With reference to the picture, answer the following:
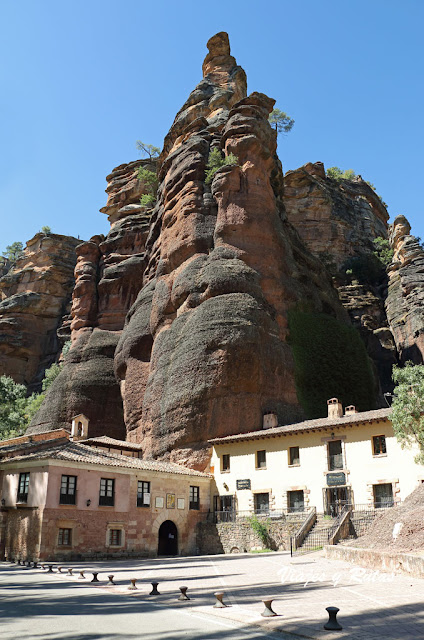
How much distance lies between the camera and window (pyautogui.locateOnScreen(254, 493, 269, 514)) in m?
36.7

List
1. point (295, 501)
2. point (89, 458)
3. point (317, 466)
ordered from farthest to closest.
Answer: point (295, 501) → point (317, 466) → point (89, 458)

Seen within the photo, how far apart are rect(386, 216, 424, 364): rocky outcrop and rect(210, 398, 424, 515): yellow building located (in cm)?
2642

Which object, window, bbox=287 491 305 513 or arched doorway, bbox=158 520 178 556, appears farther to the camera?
arched doorway, bbox=158 520 178 556

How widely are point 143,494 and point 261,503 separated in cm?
839

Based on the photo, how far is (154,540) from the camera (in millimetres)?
34219

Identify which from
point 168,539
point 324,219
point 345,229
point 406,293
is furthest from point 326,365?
point 345,229

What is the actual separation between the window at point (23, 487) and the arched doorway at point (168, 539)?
33.9ft

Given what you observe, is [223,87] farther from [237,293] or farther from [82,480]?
[82,480]

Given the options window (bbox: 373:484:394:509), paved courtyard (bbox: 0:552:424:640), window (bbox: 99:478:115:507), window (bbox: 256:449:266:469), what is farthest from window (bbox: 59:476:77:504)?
window (bbox: 373:484:394:509)

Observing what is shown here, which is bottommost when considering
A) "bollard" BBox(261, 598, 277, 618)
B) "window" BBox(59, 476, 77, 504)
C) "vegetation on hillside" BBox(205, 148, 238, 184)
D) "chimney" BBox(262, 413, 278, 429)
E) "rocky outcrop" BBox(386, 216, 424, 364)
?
"bollard" BBox(261, 598, 277, 618)

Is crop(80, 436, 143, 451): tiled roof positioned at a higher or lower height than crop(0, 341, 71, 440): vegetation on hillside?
lower

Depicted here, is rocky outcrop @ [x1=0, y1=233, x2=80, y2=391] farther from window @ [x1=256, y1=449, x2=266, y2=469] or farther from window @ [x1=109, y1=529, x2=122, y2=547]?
window @ [x1=109, y1=529, x2=122, y2=547]

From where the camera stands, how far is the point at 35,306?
288 ft

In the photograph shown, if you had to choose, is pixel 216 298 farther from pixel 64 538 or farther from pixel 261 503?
pixel 64 538
